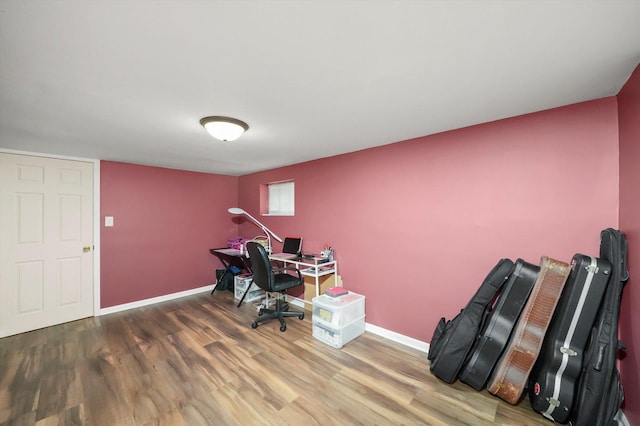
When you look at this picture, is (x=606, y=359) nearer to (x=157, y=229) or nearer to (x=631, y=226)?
(x=631, y=226)

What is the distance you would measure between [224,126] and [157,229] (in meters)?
2.74

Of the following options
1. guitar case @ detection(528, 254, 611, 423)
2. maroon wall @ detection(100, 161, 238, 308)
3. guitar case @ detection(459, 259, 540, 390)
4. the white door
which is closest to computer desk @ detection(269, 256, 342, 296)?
guitar case @ detection(459, 259, 540, 390)

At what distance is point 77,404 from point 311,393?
166 centimetres

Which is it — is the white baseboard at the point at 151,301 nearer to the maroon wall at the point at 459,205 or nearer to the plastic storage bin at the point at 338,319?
the maroon wall at the point at 459,205

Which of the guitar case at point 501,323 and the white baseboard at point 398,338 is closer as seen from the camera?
the guitar case at point 501,323

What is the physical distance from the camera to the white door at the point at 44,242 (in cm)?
279

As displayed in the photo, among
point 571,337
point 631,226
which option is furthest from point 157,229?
point 631,226

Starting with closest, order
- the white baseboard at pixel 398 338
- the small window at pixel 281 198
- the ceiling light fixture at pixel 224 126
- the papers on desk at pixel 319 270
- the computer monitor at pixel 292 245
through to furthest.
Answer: the ceiling light fixture at pixel 224 126
the white baseboard at pixel 398 338
the papers on desk at pixel 319 270
the computer monitor at pixel 292 245
the small window at pixel 281 198

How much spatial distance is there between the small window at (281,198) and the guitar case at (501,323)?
2761 mm

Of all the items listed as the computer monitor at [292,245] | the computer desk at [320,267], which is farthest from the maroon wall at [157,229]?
the computer desk at [320,267]

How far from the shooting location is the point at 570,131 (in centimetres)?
174

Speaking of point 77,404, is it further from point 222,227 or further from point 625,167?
point 625,167

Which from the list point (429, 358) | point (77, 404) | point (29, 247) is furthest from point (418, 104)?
point (29, 247)

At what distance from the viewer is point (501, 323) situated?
1.82 meters
